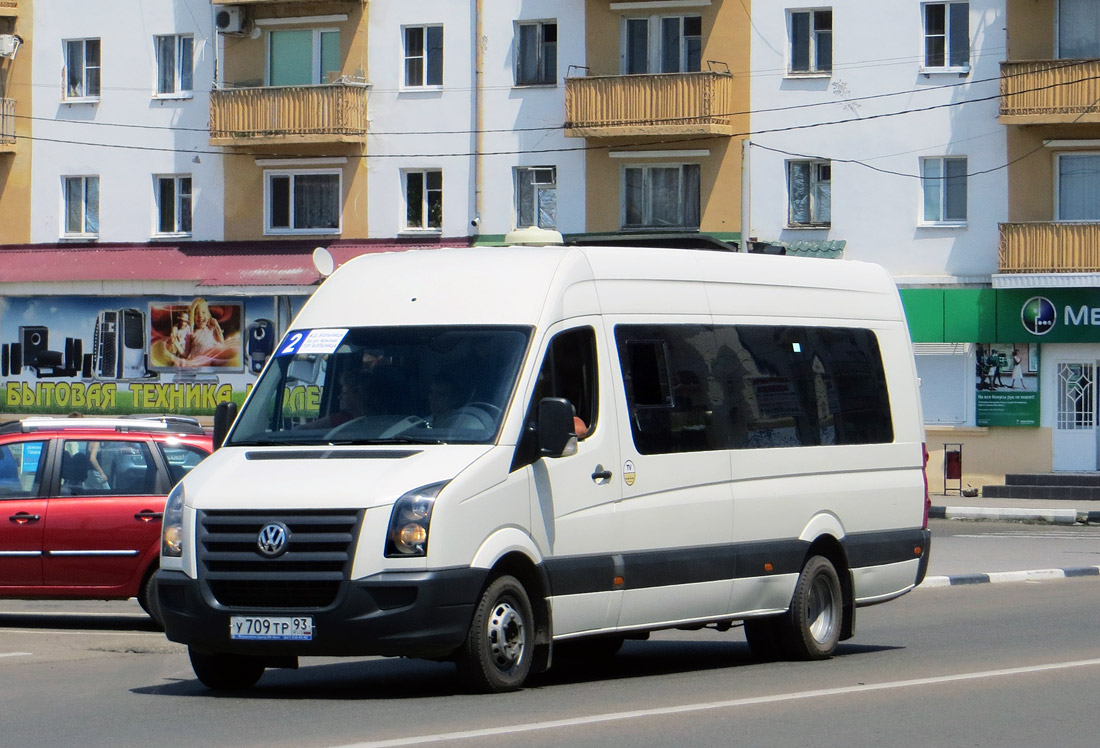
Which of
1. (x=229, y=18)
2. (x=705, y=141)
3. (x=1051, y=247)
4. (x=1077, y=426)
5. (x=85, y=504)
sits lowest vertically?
(x=1077, y=426)

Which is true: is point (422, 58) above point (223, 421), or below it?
above

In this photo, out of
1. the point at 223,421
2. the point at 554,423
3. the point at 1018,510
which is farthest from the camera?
the point at 1018,510

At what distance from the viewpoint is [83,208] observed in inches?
1750

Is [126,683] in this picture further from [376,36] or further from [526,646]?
[376,36]

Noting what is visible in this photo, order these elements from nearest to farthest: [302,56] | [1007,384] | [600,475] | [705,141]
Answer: [600,475], [1007,384], [705,141], [302,56]

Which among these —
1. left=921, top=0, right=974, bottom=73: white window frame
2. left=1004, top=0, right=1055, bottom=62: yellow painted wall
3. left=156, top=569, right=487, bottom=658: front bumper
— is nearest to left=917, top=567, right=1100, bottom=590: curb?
left=156, top=569, right=487, bottom=658: front bumper

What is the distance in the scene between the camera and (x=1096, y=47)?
37000 millimetres

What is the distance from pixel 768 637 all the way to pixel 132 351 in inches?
1319

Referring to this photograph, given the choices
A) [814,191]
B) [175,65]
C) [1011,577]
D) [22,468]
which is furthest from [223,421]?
[175,65]

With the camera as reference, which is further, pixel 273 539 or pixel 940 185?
pixel 940 185

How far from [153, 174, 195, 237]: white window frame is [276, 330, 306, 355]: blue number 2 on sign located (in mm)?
33424

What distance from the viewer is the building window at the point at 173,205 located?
43656 millimetres

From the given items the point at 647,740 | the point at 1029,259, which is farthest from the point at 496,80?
the point at 647,740

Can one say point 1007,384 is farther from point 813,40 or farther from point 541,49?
point 541,49
